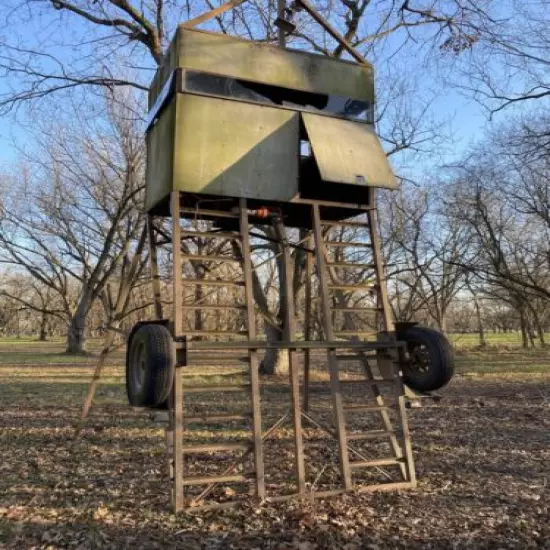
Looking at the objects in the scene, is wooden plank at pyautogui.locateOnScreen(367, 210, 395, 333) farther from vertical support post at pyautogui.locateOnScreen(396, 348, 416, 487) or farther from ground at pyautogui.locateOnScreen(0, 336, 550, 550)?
ground at pyautogui.locateOnScreen(0, 336, 550, 550)

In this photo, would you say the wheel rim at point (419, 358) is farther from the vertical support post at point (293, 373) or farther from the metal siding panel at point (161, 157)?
the metal siding panel at point (161, 157)

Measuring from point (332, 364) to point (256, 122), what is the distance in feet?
11.0

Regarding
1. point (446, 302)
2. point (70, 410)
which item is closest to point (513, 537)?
point (70, 410)

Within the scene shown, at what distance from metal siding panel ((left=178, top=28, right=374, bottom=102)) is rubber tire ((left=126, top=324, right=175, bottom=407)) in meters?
3.51

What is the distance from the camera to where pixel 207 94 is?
7.12m

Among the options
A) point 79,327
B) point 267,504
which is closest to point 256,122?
point 267,504

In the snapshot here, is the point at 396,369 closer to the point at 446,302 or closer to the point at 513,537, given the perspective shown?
the point at 513,537

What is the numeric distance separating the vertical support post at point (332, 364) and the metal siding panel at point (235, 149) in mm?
741

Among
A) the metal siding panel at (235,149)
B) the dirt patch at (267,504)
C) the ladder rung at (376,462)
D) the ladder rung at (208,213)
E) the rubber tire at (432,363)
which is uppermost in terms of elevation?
the metal siding panel at (235,149)

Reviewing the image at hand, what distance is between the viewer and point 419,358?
7.13 m

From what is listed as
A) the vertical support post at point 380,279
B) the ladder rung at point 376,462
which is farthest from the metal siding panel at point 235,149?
the ladder rung at point 376,462

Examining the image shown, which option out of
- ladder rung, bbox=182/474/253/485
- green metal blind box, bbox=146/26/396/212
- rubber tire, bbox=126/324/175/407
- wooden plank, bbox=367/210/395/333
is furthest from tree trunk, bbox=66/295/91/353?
ladder rung, bbox=182/474/253/485

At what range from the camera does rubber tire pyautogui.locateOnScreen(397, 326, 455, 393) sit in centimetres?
681

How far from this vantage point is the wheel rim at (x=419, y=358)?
6992mm
